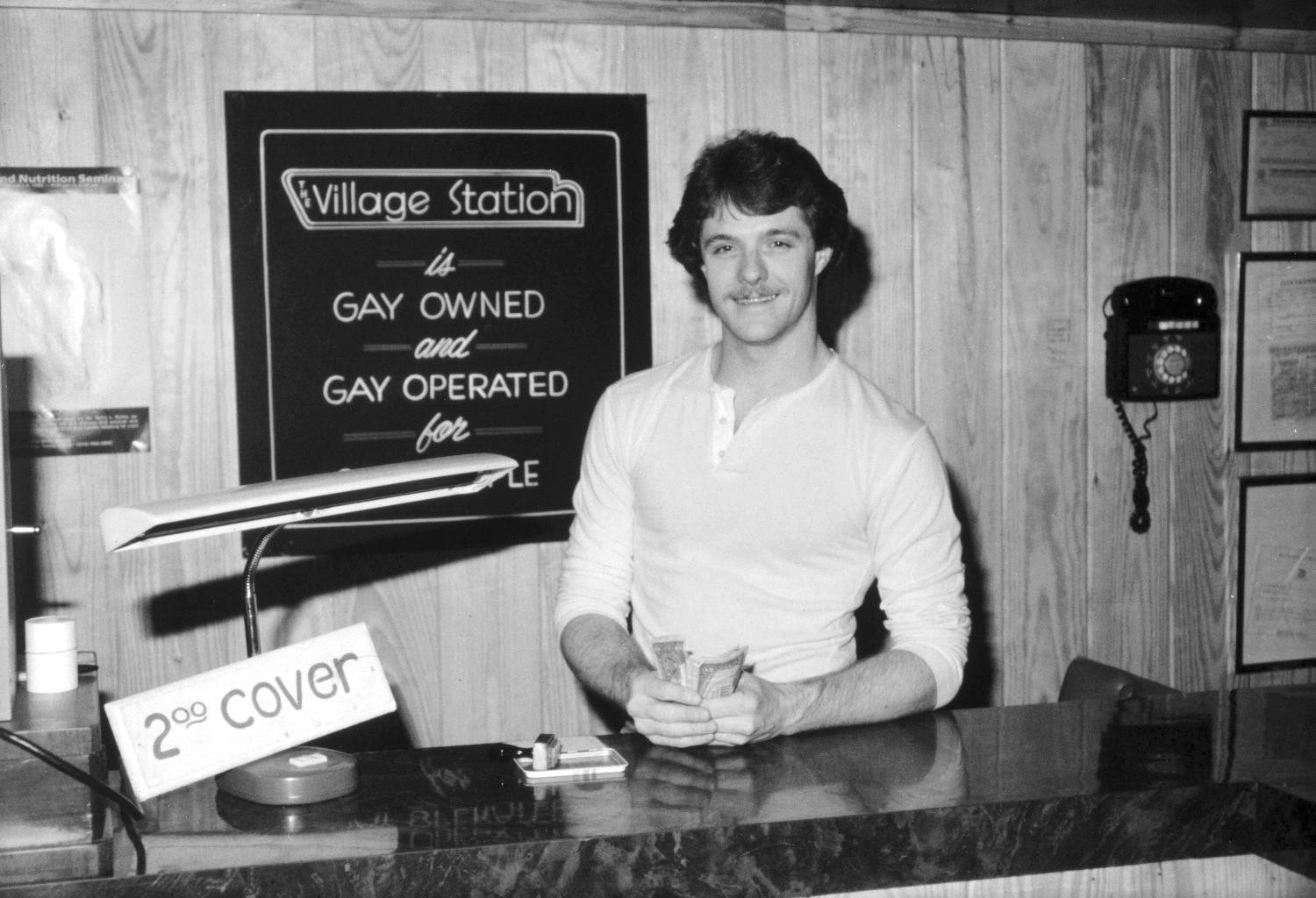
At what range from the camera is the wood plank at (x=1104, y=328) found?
118 inches

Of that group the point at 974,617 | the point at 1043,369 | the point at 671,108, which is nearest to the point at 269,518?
the point at 671,108

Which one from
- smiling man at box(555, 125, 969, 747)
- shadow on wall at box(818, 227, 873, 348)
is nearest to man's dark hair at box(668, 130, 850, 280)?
smiling man at box(555, 125, 969, 747)

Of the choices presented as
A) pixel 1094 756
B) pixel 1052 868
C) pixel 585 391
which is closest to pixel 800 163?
pixel 585 391

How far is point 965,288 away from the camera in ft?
9.69

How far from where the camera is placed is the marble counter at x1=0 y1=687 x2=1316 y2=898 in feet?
4.21

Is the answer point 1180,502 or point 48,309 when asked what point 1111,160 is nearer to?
point 1180,502

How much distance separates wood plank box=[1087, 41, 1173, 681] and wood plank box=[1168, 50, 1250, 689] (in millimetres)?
33

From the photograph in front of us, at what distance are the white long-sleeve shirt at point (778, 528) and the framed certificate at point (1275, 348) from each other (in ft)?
4.56

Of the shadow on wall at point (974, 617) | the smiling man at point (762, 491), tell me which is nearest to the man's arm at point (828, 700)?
the smiling man at point (762, 491)

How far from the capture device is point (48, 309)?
8.28 feet

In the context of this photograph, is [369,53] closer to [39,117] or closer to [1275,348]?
[39,117]

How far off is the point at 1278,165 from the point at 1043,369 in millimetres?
786

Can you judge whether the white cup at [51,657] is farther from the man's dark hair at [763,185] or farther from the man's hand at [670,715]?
the man's dark hair at [763,185]

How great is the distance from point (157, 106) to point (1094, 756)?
2.10 meters
